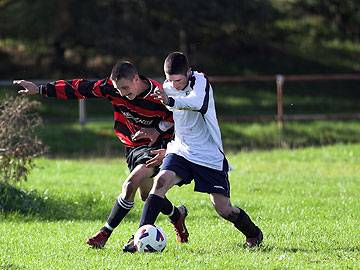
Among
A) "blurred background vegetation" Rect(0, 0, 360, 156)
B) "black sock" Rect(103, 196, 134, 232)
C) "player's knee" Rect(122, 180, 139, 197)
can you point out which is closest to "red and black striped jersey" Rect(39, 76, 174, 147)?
"player's knee" Rect(122, 180, 139, 197)

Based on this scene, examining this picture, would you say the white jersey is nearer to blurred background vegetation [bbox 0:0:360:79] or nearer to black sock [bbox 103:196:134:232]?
black sock [bbox 103:196:134:232]

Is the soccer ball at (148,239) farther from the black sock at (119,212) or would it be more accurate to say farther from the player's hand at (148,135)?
the player's hand at (148,135)

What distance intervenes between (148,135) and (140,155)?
20cm

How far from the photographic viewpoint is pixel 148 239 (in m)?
8.64

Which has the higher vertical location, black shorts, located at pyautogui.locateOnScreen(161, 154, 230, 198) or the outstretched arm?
the outstretched arm

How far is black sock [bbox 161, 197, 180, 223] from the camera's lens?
9424mm

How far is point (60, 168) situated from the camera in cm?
1802

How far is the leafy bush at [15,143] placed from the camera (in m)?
13.2

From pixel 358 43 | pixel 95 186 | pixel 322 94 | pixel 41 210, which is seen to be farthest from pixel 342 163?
pixel 358 43

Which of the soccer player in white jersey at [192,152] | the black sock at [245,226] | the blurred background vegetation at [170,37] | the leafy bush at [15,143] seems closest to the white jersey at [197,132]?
the soccer player in white jersey at [192,152]

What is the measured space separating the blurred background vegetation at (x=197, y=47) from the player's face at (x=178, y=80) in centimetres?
1557

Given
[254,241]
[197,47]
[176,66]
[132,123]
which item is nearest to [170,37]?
[197,47]

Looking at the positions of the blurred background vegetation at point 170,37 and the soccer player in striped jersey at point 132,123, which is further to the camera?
the blurred background vegetation at point 170,37

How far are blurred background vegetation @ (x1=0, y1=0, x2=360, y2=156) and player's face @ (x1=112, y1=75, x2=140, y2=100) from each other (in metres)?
15.4
